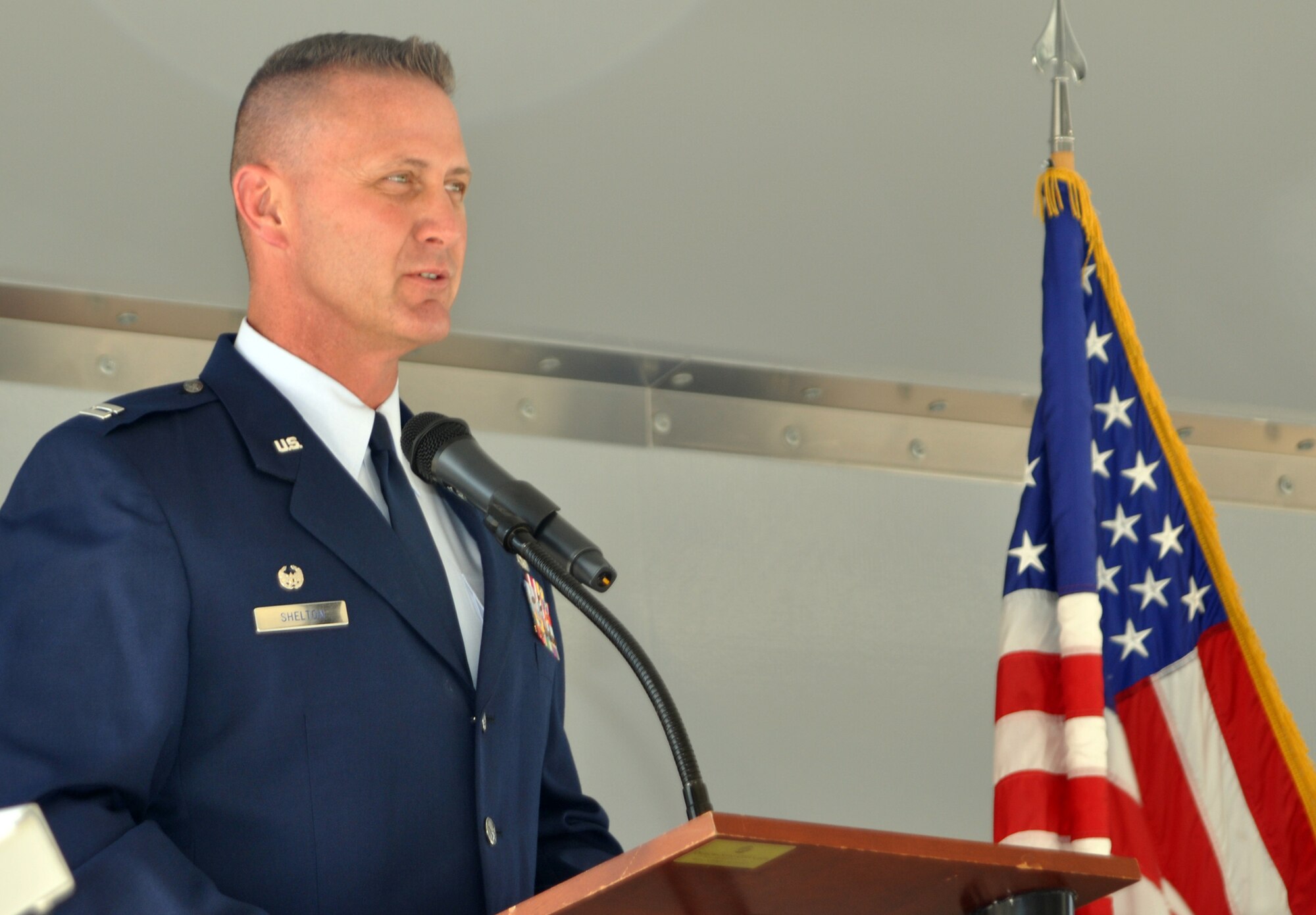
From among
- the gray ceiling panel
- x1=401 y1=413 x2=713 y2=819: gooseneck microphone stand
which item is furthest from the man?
the gray ceiling panel

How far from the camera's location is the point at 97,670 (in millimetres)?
1418

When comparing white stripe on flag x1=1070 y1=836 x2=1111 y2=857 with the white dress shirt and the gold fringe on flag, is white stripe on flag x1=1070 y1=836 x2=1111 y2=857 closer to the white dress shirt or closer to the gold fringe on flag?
the gold fringe on flag

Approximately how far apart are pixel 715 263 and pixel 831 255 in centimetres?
23

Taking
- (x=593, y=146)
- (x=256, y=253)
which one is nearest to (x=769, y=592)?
(x=593, y=146)

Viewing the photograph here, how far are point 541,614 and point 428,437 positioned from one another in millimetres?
339

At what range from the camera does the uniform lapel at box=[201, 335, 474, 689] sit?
161 cm

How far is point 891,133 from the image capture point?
9.86ft

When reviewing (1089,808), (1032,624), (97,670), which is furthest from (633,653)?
(1032,624)

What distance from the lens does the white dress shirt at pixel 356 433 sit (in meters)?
1.75

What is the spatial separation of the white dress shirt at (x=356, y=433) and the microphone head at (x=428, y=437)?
0.14ft

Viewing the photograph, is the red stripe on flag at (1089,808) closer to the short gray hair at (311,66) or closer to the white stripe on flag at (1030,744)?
the white stripe on flag at (1030,744)

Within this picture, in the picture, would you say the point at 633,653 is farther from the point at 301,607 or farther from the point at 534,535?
the point at 301,607

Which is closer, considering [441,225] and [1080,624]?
[441,225]

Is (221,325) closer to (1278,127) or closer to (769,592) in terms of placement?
(769,592)
